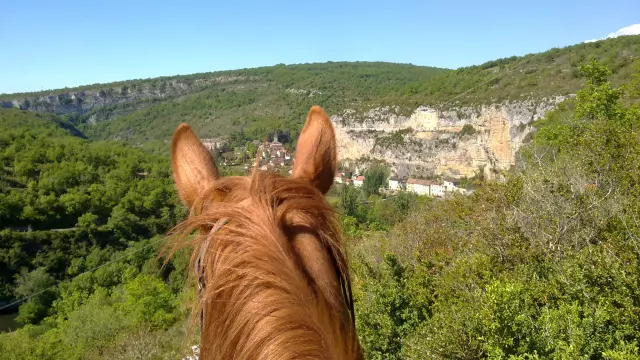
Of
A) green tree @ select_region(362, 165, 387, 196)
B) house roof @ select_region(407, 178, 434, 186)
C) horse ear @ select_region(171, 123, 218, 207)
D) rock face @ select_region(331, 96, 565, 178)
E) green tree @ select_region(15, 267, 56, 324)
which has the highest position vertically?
horse ear @ select_region(171, 123, 218, 207)

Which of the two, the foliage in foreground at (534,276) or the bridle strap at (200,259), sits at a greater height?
the bridle strap at (200,259)

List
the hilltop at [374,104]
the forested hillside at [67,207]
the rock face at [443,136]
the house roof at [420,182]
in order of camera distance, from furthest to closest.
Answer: the house roof at [420,182]
the hilltop at [374,104]
the rock face at [443,136]
the forested hillside at [67,207]

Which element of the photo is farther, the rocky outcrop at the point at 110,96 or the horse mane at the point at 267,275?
the rocky outcrop at the point at 110,96

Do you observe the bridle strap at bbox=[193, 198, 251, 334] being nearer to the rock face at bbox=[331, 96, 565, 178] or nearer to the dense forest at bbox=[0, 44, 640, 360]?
the dense forest at bbox=[0, 44, 640, 360]

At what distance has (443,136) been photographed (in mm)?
75500

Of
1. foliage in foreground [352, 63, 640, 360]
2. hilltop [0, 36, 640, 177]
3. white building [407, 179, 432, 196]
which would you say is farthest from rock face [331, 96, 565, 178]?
foliage in foreground [352, 63, 640, 360]

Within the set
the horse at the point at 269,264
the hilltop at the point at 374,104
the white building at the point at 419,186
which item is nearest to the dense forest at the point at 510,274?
the horse at the point at 269,264

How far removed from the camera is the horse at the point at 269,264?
3.11 feet

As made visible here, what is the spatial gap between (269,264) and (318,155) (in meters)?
0.70

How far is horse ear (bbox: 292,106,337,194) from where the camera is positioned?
1.64 metres

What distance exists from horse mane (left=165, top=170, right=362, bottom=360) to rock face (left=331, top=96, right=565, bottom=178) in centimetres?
5508

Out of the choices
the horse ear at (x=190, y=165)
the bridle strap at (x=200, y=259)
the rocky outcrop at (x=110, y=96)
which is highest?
the rocky outcrop at (x=110, y=96)

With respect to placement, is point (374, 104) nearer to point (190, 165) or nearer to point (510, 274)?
point (510, 274)

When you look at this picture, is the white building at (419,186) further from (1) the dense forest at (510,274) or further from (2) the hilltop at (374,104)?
(1) the dense forest at (510,274)
